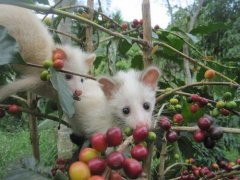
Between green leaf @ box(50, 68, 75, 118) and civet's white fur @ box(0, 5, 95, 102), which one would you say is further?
civet's white fur @ box(0, 5, 95, 102)

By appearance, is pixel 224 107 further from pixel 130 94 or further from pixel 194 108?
pixel 130 94

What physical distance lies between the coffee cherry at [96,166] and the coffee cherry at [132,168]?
1.3 inches

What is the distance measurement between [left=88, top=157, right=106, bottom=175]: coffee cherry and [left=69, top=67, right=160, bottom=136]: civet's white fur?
0.75 meters

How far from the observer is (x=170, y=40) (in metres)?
1.51

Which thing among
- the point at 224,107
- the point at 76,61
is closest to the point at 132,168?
the point at 224,107

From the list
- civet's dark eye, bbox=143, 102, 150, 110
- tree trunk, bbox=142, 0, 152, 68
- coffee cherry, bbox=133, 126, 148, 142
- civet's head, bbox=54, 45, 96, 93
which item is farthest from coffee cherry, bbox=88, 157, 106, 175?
civet's head, bbox=54, 45, 96, 93

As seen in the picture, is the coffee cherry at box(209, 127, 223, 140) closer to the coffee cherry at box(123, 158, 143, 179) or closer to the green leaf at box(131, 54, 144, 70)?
the coffee cherry at box(123, 158, 143, 179)

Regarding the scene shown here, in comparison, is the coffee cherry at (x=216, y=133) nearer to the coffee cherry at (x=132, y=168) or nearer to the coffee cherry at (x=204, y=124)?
the coffee cherry at (x=204, y=124)

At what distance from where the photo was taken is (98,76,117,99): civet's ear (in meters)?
1.39

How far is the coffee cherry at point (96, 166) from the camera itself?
58 cm

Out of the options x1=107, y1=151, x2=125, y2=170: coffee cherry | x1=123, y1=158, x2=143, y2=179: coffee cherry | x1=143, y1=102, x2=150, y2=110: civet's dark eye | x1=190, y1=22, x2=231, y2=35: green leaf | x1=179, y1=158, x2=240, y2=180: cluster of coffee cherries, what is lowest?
x1=179, y1=158, x2=240, y2=180: cluster of coffee cherries

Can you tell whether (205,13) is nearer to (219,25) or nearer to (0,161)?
(0,161)

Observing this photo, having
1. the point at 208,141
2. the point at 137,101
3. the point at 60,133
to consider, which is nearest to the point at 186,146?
the point at 137,101

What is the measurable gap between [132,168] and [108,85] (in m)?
0.85
